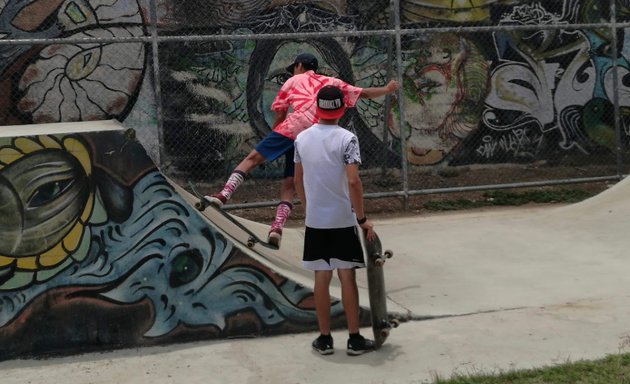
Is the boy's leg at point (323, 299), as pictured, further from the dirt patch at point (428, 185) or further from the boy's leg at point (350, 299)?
the dirt patch at point (428, 185)

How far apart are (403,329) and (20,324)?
242 cm

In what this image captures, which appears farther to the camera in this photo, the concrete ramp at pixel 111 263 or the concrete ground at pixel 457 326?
the concrete ramp at pixel 111 263

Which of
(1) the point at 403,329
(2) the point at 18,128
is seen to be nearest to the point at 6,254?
(2) the point at 18,128

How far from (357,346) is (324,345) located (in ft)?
0.67

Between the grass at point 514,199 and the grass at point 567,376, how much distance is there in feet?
19.6

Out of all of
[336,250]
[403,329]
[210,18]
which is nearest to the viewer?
[336,250]

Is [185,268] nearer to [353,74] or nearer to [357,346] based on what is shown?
[357,346]

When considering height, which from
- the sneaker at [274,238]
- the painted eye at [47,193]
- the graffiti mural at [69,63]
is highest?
the graffiti mural at [69,63]

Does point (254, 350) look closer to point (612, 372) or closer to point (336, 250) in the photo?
point (336, 250)

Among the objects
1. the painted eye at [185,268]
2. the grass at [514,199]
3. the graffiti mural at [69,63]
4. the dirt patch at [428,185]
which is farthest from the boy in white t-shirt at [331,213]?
the graffiti mural at [69,63]

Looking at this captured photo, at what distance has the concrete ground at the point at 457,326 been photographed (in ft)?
17.0

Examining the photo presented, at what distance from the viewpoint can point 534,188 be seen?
11.9 metres

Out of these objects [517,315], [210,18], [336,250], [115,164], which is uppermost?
[210,18]

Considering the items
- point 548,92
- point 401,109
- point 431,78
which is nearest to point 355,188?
point 401,109
